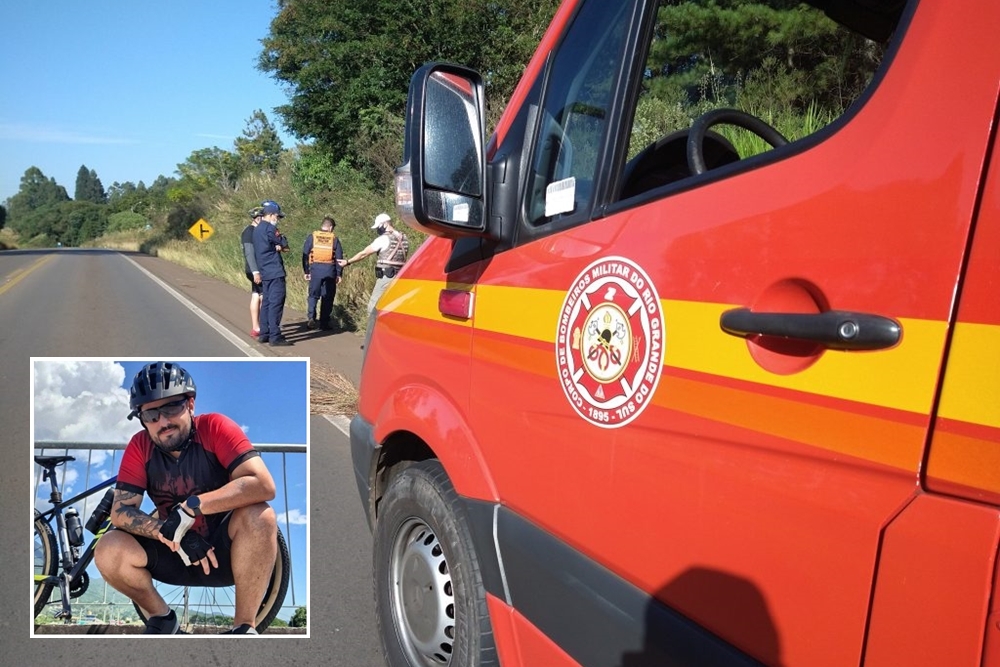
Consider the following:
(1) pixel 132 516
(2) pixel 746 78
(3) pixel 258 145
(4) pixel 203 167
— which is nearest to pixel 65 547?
(1) pixel 132 516

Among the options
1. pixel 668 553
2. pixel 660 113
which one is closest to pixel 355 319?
pixel 660 113

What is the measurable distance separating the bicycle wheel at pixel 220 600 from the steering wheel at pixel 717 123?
1914 millimetres

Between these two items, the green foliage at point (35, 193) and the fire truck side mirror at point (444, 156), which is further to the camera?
the green foliage at point (35, 193)

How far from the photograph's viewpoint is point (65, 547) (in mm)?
2908

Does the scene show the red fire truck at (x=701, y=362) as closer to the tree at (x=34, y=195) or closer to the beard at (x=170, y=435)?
the beard at (x=170, y=435)

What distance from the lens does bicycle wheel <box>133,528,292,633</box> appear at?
2.84 m

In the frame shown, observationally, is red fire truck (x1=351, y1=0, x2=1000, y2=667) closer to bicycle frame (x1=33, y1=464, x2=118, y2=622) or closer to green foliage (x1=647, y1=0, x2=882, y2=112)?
green foliage (x1=647, y1=0, x2=882, y2=112)

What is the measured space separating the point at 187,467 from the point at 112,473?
0.98ft

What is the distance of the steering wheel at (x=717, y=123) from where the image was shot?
2254mm

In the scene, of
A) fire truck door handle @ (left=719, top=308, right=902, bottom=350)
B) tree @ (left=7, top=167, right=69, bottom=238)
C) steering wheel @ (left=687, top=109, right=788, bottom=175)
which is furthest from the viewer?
tree @ (left=7, top=167, right=69, bottom=238)

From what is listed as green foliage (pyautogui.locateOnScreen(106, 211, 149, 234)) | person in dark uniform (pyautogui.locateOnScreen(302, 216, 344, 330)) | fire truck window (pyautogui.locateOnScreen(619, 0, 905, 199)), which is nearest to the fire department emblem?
fire truck window (pyautogui.locateOnScreen(619, 0, 905, 199))

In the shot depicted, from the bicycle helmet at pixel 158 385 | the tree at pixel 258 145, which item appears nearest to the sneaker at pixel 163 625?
the bicycle helmet at pixel 158 385

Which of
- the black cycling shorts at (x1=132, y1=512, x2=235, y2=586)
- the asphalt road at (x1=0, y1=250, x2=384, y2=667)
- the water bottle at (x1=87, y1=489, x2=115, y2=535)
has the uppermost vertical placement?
the water bottle at (x1=87, y1=489, x2=115, y2=535)

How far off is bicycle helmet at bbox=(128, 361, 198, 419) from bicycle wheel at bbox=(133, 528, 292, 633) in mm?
613
